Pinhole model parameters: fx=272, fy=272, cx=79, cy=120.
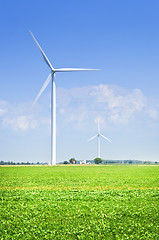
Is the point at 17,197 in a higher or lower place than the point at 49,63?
lower

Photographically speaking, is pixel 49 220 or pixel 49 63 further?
pixel 49 63

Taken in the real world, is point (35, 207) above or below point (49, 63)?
below

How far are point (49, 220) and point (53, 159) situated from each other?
65.5 m

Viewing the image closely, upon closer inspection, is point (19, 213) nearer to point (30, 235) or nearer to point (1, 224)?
point (1, 224)

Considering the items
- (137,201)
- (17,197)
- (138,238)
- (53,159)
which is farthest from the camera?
(53,159)

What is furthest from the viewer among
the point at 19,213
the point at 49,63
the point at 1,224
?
the point at 49,63

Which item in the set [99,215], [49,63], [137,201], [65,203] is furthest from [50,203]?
[49,63]

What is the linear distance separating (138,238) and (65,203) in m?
6.61

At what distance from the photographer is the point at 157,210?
17094 mm

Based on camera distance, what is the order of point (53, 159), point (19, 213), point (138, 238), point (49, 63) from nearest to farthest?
1. point (138, 238)
2. point (19, 213)
3. point (49, 63)
4. point (53, 159)

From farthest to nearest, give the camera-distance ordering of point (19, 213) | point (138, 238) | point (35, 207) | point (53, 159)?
point (53, 159) → point (35, 207) → point (19, 213) → point (138, 238)

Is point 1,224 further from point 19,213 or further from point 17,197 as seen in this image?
point 17,197

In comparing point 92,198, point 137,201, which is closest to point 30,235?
point 92,198

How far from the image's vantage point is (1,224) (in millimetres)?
15203
